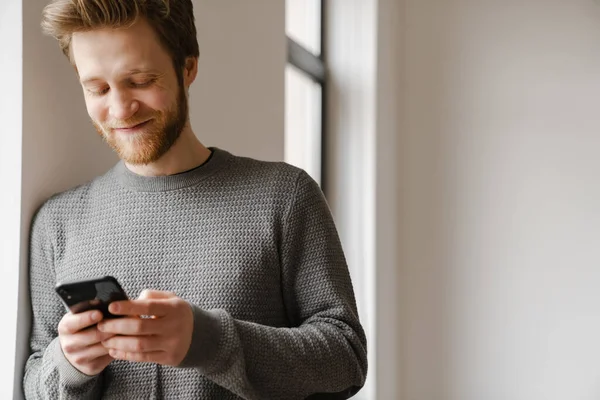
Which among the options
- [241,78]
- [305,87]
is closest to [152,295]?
[241,78]

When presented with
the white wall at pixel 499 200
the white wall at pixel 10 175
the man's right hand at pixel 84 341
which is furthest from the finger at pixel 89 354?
the white wall at pixel 499 200

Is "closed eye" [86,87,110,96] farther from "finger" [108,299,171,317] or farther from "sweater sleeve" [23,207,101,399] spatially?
"finger" [108,299,171,317]

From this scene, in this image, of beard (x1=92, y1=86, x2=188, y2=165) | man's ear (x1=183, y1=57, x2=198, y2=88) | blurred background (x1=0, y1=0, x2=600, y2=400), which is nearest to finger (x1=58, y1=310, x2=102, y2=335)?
beard (x1=92, y1=86, x2=188, y2=165)

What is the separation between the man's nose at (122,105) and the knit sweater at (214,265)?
0.16m

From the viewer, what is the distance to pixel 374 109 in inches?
129

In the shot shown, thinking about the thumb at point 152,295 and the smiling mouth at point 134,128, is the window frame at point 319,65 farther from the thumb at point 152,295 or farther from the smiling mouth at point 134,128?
the thumb at point 152,295

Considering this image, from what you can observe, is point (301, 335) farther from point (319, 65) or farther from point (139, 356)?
point (319, 65)

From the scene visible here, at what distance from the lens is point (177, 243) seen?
4.27 ft

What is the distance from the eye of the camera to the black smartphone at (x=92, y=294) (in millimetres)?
937

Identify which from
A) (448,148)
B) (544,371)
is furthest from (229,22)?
(544,371)

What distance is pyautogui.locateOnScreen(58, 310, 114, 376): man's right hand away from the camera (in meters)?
1.00

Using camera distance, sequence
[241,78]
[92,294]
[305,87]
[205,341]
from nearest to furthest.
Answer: [92,294] < [205,341] < [241,78] < [305,87]

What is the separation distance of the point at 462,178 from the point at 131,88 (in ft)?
8.23

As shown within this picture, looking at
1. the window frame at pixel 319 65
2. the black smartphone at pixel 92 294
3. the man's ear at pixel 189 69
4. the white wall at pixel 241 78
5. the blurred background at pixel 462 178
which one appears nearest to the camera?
the black smartphone at pixel 92 294
